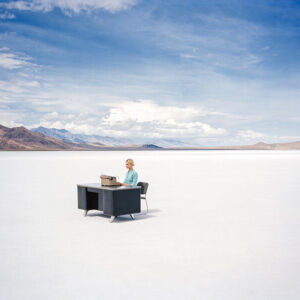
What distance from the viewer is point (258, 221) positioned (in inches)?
327

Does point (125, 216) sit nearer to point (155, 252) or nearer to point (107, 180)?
point (107, 180)

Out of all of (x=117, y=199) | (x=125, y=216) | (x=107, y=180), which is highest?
(x=107, y=180)

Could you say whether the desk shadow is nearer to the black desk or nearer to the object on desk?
the black desk

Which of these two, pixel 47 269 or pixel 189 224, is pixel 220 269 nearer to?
pixel 47 269

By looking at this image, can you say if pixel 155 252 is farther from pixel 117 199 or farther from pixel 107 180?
pixel 107 180

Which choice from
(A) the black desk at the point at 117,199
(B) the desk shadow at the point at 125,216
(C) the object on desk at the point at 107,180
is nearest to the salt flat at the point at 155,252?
(B) the desk shadow at the point at 125,216

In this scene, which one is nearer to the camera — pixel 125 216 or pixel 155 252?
pixel 155 252

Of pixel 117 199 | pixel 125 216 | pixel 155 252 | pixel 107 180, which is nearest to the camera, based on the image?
pixel 155 252

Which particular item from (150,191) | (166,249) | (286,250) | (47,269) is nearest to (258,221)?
(286,250)

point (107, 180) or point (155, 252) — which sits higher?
point (107, 180)

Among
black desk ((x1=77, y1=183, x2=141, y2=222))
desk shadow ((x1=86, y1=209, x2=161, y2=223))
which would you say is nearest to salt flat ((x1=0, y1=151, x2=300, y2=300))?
desk shadow ((x1=86, y1=209, x2=161, y2=223))

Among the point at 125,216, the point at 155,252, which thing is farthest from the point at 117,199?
the point at 155,252

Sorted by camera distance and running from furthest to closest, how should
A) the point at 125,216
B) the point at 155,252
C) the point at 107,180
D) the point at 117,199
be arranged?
the point at 125,216, the point at 107,180, the point at 117,199, the point at 155,252

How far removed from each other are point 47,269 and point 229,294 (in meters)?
2.29
